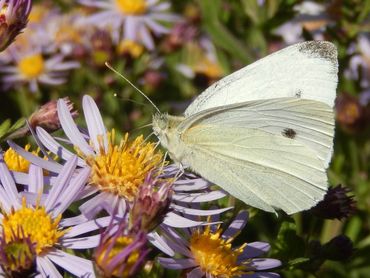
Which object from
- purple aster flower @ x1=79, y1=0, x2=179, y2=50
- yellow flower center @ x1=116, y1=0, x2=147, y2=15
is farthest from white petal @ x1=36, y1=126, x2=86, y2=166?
yellow flower center @ x1=116, y1=0, x2=147, y2=15

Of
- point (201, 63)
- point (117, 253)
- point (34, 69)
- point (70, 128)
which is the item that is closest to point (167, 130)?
point (70, 128)

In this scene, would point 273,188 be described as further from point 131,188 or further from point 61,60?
point 61,60

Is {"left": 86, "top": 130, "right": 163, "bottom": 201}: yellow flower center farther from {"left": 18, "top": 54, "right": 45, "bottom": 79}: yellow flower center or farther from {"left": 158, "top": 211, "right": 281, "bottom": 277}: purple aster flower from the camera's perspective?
{"left": 18, "top": 54, "right": 45, "bottom": 79}: yellow flower center

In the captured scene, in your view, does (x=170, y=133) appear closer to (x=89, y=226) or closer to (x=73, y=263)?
(x=89, y=226)

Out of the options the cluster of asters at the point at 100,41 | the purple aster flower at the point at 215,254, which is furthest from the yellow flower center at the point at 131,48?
the purple aster flower at the point at 215,254

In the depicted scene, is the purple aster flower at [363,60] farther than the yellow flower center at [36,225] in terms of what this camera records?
Yes

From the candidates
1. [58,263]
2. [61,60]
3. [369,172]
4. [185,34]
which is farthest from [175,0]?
[58,263]

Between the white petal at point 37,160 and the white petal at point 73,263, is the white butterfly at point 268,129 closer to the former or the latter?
the white petal at point 37,160
